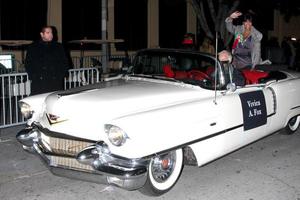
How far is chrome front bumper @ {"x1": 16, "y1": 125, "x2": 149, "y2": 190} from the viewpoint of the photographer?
170 inches

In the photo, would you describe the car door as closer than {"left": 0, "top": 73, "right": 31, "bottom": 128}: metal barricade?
Yes

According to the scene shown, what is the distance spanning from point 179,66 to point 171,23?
51.8ft

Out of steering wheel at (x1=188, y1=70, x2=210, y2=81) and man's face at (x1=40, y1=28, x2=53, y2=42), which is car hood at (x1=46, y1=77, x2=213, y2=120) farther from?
man's face at (x1=40, y1=28, x2=53, y2=42)

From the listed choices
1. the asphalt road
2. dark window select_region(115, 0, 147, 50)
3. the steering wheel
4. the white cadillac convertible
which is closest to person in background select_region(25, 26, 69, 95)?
the asphalt road

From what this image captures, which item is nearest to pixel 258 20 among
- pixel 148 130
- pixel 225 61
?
pixel 225 61

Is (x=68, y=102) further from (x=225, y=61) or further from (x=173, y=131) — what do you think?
(x=225, y=61)

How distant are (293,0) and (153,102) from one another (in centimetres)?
1245

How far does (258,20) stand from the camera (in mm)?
26703

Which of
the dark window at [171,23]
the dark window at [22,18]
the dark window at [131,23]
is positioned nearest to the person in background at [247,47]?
the dark window at [22,18]

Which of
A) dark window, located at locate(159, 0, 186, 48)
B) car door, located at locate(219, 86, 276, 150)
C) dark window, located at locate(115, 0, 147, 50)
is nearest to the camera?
car door, located at locate(219, 86, 276, 150)

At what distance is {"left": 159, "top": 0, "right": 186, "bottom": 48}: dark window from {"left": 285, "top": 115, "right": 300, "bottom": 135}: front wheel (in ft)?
43.9

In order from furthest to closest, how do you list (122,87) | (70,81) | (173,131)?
(70,81) → (122,87) → (173,131)

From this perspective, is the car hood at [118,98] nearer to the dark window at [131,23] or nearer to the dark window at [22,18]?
the dark window at [22,18]

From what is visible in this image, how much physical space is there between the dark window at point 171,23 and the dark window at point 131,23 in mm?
1125
